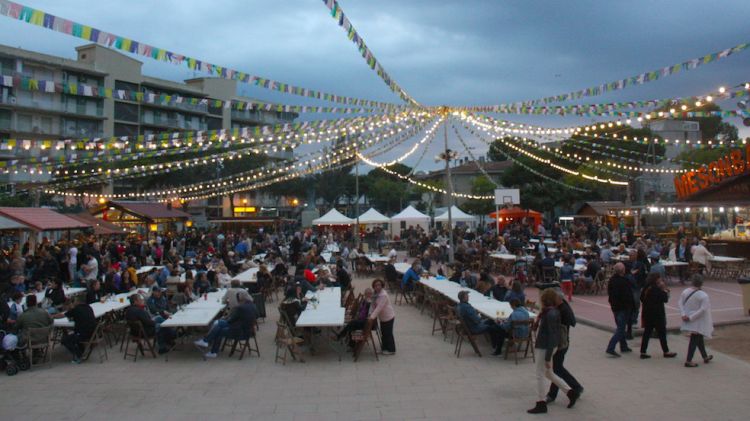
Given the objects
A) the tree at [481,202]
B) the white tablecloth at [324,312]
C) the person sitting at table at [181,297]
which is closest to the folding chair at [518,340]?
the white tablecloth at [324,312]

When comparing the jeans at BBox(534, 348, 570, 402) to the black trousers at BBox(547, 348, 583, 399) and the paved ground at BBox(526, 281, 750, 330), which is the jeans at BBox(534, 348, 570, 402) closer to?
the black trousers at BBox(547, 348, 583, 399)

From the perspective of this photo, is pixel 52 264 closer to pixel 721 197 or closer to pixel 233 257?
pixel 233 257

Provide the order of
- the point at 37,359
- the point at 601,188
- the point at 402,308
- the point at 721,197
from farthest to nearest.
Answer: the point at 601,188
the point at 721,197
the point at 402,308
the point at 37,359

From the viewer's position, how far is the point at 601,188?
1698 inches

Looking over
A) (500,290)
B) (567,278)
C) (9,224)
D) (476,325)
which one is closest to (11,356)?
(476,325)

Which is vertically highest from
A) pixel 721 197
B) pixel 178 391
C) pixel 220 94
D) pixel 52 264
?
pixel 220 94

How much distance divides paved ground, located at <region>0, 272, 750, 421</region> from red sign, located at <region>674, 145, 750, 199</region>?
609 inches

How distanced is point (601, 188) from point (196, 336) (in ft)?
130

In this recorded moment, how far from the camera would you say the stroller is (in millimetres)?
7727

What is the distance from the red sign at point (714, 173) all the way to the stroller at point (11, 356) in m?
23.0

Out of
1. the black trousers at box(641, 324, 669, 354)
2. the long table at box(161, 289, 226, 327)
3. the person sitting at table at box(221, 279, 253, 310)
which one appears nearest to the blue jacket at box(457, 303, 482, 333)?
the black trousers at box(641, 324, 669, 354)

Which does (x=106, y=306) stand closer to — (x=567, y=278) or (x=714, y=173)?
(x=567, y=278)

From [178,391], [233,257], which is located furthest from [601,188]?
[178,391]

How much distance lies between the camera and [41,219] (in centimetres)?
1827
